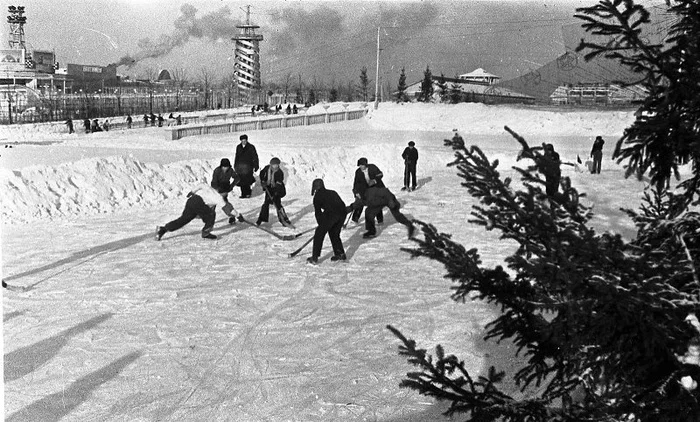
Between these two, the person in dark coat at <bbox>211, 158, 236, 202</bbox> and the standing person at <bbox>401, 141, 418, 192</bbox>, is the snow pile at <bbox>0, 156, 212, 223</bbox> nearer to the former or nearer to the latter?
the person in dark coat at <bbox>211, 158, 236, 202</bbox>

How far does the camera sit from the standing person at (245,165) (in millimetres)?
17531

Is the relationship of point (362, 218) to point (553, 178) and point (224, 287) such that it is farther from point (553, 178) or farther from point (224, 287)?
point (553, 178)

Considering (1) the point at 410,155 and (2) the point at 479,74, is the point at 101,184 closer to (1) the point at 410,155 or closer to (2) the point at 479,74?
(1) the point at 410,155

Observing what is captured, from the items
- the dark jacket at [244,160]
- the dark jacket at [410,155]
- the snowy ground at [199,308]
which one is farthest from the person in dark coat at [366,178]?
the dark jacket at [410,155]

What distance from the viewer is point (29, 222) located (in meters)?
13.9

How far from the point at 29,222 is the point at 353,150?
12436mm

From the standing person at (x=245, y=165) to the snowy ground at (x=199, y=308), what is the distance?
432 mm

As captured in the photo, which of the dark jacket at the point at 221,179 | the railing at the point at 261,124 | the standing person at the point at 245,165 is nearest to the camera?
the dark jacket at the point at 221,179

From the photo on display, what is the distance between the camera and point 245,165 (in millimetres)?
17578

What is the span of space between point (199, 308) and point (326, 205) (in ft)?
9.69

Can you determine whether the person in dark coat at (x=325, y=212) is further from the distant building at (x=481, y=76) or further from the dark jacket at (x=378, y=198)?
the distant building at (x=481, y=76)

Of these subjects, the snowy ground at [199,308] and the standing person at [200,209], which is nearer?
the snowy ground at [199,308]

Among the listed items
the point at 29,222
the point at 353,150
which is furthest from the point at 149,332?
the point at 353,150

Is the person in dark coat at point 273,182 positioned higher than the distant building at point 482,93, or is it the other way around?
the distant building at point 482,93
